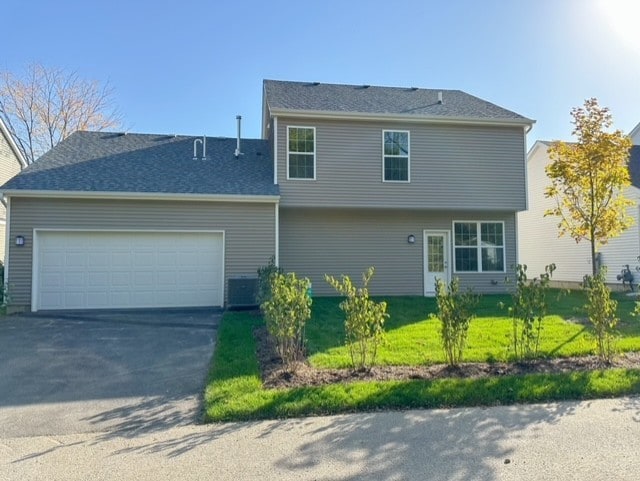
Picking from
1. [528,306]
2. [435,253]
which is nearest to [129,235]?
[435,253]

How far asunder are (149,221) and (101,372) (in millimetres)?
5685

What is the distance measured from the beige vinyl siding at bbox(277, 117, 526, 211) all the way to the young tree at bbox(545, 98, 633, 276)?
8.87ft

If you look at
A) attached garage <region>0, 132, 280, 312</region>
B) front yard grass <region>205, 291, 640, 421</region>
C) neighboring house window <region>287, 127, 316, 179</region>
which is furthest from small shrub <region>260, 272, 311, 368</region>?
neighboring house window <region>287, 127, 316, 179</region>

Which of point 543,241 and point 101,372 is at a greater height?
point 543,241

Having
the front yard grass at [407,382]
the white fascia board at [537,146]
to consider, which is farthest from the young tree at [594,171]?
the white fascia board at [537,146]

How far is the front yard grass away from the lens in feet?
15.1

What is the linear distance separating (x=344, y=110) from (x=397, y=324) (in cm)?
669

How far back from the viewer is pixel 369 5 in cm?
971

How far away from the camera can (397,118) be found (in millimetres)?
12430

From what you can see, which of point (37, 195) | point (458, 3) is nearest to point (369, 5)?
point (458, 3)

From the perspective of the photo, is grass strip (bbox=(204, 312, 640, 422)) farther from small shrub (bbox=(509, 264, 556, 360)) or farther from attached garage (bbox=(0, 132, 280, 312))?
attached garage (bbox=(0, 132, 280, 312))

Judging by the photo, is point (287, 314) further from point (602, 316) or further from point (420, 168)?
point (420, 168)

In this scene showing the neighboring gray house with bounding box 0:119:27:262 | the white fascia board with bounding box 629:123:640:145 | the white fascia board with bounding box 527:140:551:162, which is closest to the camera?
the neighboring gray house with bounding box 0:119:27:262

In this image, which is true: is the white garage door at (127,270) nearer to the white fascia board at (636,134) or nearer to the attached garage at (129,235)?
the attached garage at (129,235)
